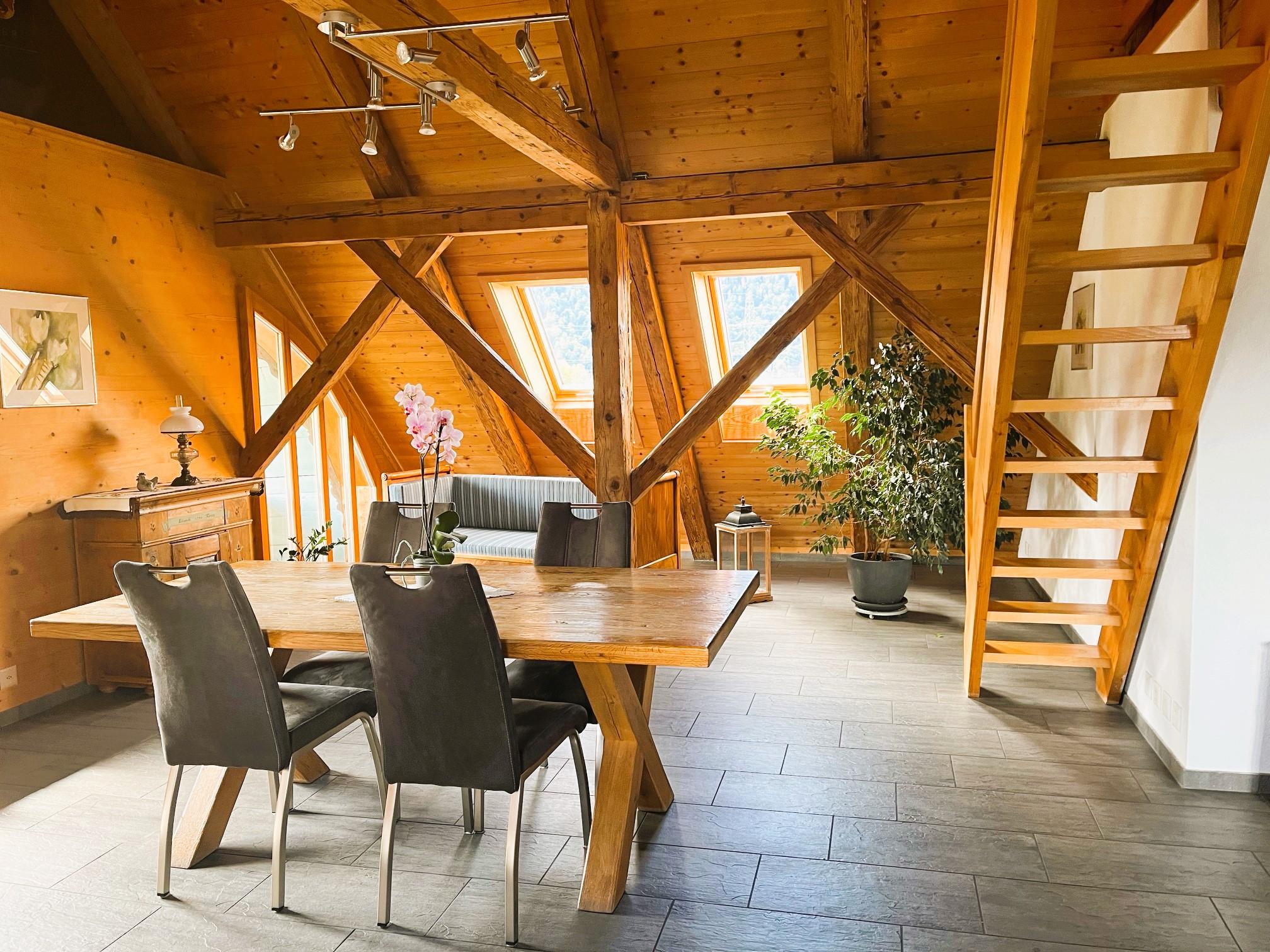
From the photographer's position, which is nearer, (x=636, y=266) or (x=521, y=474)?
(x=636, y=266)

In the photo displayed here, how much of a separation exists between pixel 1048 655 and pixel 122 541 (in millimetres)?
4206

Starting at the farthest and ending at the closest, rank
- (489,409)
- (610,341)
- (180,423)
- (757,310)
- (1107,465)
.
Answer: (489,409)
(757,310)
(610,341)
(180,423)
(1107,465)

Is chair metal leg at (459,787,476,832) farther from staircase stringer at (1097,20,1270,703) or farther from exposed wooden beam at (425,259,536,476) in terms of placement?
exposed wooden beam at (425,259,536,476)

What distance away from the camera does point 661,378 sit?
22.0 feet

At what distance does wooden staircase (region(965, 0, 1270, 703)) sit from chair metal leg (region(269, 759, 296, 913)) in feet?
8.61

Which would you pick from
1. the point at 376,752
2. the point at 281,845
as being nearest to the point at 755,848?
the point at 376,752

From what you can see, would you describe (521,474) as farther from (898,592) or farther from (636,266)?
(898,592)

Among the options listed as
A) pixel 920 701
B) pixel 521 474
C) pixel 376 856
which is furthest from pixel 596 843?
pixel 521 474

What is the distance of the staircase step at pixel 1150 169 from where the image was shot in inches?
112

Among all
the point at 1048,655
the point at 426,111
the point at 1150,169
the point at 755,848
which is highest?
the point at 426,111

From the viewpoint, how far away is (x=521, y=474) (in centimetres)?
732

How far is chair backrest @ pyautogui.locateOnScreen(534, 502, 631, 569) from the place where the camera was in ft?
12.3

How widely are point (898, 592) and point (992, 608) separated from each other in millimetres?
1563

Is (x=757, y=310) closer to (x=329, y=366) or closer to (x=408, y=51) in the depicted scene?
(x=329, y=366)
